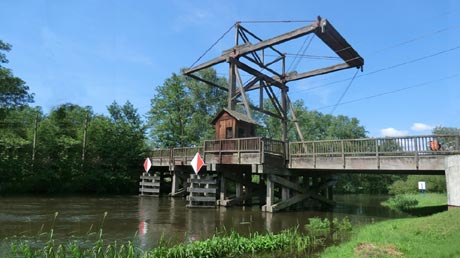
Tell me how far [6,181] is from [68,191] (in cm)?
420

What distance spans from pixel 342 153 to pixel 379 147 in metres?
1.60

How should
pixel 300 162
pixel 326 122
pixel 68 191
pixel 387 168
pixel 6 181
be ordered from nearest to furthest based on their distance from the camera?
pixel 387 168 → pixel 300 162 → pixel 6 181 → pixel 68 191 → pixel 326 122

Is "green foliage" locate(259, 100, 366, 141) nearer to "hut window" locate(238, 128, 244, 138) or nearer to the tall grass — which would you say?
"hut window" locate(238, 128, 244, 138)

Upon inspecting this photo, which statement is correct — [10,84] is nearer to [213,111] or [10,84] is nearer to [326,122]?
[213,111]

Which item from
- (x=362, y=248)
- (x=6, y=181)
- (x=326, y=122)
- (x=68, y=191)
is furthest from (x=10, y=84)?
(x=326, y=122)

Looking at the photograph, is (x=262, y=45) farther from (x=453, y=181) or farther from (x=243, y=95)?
(x=453, y=181)

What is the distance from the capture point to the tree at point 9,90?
23.8 meters

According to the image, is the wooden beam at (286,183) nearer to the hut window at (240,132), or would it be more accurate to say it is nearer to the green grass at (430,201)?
the hut window at (240,132)

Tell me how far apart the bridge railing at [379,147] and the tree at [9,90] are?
2180cm

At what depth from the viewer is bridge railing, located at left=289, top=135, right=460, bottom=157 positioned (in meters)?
12.2

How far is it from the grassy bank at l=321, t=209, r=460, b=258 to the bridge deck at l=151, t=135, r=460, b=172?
3641 mm

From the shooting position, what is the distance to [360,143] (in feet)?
47.9

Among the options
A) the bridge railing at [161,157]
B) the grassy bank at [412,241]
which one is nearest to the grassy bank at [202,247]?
the grassy bank at [412,241]

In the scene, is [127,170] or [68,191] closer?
[68,191]
